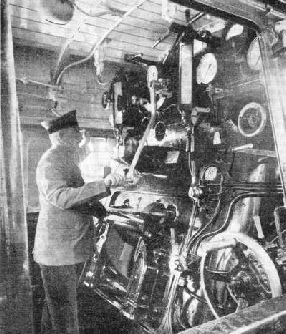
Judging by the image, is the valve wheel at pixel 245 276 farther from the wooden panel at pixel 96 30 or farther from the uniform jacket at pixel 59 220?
the wooden panel at pixel 96 30

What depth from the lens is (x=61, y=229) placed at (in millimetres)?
3928

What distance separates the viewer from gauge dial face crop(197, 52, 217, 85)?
5.65m

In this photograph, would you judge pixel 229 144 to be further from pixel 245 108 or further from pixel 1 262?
pixel 1 262

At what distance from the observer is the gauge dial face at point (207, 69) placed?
565 cm

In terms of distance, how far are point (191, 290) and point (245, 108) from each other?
119 inches

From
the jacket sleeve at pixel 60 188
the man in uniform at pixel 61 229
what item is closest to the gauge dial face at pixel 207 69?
the man in uniform at pixel 61 229

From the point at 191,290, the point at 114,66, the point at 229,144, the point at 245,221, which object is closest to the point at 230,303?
the point at 191,290

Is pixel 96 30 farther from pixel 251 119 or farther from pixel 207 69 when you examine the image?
pixel 251 119

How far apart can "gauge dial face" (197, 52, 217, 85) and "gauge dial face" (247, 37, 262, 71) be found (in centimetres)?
59

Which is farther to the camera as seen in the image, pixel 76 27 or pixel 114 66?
pixel 114 66

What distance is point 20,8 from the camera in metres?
4.81

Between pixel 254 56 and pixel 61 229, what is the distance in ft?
13.1

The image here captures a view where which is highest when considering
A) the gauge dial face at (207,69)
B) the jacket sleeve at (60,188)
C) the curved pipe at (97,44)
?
the curved pipe at (97,44)

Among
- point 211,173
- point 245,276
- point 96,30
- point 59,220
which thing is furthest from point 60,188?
point 96,30
